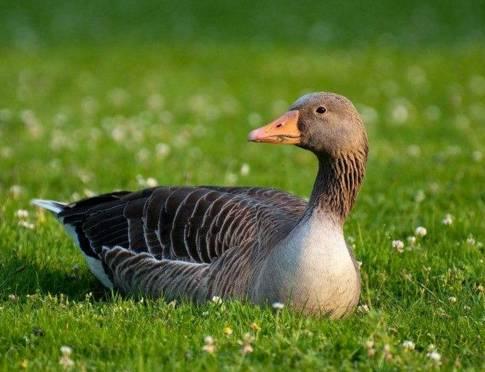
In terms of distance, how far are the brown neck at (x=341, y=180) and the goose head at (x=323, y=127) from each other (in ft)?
0.15

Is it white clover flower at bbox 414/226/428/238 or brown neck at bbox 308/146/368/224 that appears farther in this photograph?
white clover flower at bbox 414/226/428/238

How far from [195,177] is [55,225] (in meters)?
2.28

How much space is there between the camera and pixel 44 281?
23.6 feet

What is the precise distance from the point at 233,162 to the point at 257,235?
16.5ft

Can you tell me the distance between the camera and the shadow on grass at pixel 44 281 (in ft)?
23.0

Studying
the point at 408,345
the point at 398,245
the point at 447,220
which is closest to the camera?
the point at 408,345

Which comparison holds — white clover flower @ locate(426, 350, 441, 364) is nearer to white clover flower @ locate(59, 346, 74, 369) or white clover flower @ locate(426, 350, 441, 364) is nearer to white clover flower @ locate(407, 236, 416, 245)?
white clover flower @ locate(59, 346, 74, 369)

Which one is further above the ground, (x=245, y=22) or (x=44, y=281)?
(x=245, y=22)

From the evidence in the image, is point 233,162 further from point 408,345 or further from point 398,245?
point 408,345

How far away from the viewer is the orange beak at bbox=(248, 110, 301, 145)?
20.1 ft

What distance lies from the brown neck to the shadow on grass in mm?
1869

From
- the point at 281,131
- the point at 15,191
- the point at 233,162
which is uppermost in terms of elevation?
the point at 281,131

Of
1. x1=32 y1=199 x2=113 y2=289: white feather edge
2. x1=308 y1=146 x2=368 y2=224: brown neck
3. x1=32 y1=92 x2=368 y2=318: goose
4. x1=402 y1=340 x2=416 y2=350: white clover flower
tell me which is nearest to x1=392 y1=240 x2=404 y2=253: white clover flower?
x1=32 y1=92 x2=368 y2=318: goose

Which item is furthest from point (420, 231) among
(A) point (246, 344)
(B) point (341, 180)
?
(A) point (246, 344)
